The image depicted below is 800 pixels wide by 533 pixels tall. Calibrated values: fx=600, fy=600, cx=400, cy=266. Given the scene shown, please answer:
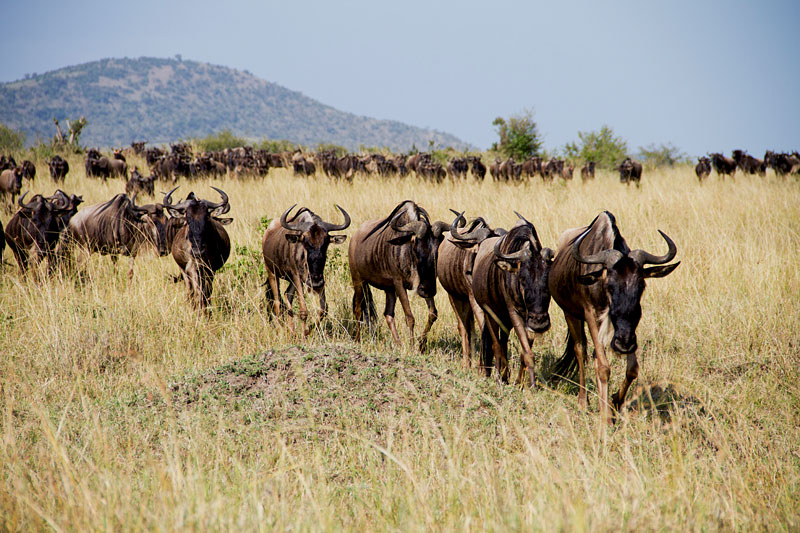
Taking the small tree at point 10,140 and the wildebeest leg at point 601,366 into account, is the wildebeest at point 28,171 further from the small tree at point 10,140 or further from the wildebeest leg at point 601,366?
the wildebeest leg at point 601,366

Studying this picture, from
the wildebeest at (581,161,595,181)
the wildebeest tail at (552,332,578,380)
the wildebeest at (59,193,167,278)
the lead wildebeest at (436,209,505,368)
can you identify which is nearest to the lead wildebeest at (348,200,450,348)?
the lead wildebeest at (436,209,505,368)

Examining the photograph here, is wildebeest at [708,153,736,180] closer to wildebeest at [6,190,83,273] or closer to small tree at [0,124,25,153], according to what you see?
wildebeest at [6,190,83,273]

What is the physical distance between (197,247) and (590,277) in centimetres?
474

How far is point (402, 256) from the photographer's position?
6.00 meters

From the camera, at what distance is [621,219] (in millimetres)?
10398

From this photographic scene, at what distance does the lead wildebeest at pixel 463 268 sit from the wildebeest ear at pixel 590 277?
1.40 m

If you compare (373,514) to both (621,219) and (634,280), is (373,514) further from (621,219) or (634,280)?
(621,219)

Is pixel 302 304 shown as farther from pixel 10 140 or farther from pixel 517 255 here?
Answer: pixel 10 140

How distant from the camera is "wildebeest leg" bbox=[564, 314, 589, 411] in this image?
4578 millimetres

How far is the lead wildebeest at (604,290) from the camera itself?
12.7ft

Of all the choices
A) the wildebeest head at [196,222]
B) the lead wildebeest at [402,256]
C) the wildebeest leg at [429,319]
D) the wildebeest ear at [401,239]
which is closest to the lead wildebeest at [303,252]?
the lead wildebeest at [402,256]

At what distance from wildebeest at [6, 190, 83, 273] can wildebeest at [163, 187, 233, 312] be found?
2.39 meters

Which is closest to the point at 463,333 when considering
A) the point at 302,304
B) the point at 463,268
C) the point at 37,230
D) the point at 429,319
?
the point at 429,319

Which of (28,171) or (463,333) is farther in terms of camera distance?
(28,171)
